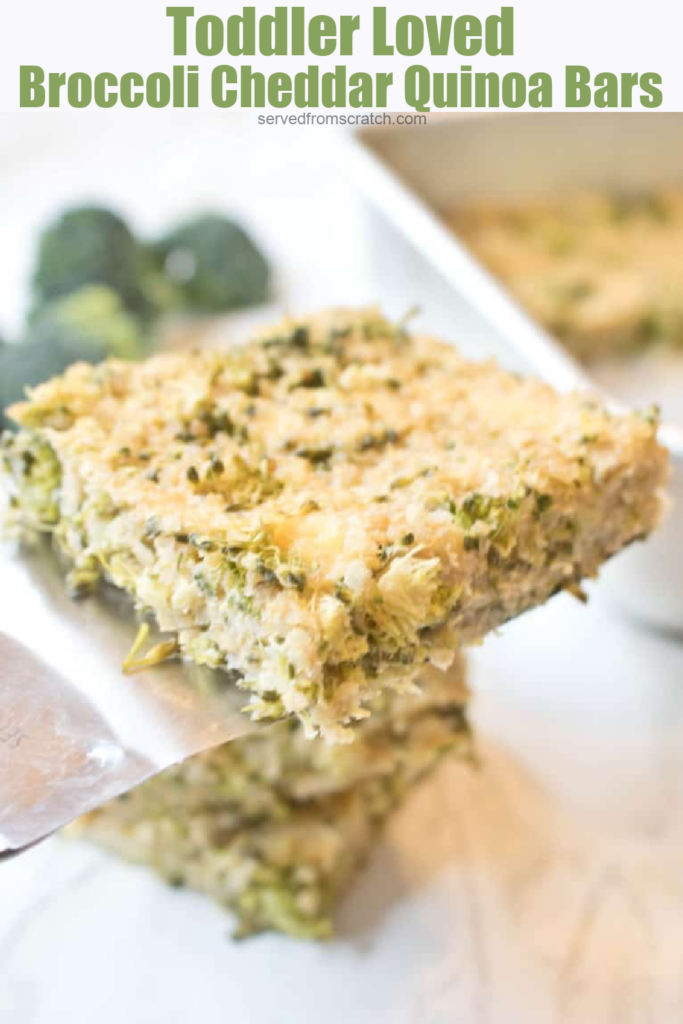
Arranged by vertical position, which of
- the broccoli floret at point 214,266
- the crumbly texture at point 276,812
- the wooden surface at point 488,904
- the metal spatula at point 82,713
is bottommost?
the wooden surface at point 488,904

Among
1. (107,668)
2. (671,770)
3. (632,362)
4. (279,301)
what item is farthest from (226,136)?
(107,668)

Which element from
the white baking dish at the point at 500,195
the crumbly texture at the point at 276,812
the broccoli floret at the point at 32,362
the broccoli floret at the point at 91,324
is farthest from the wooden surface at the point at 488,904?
the broccoli floret at the point at 91,324

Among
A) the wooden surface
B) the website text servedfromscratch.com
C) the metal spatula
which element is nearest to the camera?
the metal spatula

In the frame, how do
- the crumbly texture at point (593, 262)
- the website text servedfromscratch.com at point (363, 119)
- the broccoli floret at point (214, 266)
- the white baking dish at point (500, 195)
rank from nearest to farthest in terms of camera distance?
the white baking dish at point (500, 195) → the crumbly texture at point (593, 262) → the website text servedfromscratch.com at point (363, 119) → the broccoli floret at point (214, 266)

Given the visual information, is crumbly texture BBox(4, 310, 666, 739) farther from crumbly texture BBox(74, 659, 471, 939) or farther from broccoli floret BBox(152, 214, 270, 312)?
broccoli floret BBox(152, 214, 270, 312)

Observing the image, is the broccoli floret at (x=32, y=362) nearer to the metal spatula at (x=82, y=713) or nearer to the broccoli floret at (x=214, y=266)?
the broccoli floret at (x=214, y=266)

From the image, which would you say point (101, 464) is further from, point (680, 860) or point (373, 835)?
point (680, 860)

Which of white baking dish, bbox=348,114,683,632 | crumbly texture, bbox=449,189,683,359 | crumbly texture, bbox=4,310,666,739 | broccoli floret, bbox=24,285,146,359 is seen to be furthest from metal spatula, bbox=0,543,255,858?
crumbly texture, bbox=449,189,683,359
